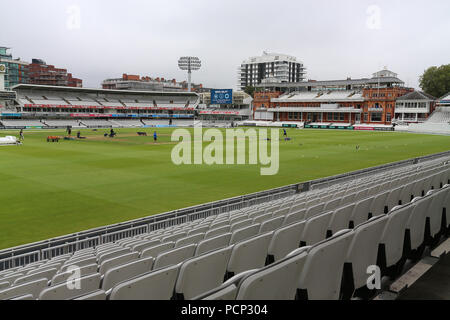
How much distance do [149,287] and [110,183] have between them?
19346mm

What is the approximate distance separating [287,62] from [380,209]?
17932 centimetres

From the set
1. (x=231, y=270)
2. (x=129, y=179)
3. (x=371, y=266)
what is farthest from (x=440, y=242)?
(x=129, y=179)

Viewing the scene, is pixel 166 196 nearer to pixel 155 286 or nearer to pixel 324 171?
pixel 324 171

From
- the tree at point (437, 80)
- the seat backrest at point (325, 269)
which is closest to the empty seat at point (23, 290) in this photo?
the seat backrest at point (325, 269)

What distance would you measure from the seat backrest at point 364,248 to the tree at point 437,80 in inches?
4665

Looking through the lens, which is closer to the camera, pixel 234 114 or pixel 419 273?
pixel 419 273

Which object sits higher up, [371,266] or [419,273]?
[371,266]

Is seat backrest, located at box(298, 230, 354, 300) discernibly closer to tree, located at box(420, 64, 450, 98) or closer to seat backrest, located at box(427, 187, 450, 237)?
seat backrest, located at box(427, 187, 450, 237)

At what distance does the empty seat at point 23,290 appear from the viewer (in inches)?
179

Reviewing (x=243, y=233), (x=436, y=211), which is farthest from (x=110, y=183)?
(x=436, y=211)

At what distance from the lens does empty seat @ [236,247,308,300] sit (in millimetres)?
2797

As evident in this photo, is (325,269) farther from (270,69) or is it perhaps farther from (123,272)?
(270,69)

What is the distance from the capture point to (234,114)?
12544 cm

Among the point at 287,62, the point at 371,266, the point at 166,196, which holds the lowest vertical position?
the point at 166,196
